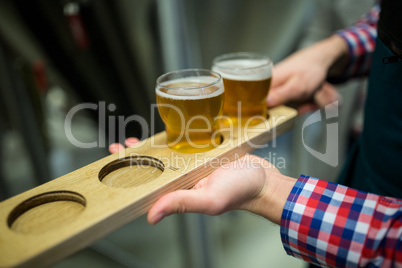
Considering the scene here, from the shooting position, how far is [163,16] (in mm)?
1025

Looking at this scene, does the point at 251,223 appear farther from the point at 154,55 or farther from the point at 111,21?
the point at 111,21

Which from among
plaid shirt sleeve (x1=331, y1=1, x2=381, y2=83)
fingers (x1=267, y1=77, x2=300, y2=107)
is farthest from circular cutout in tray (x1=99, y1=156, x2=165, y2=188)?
plaid shirt sleeve (x1=331, y1=1, x2=381, y2=83)

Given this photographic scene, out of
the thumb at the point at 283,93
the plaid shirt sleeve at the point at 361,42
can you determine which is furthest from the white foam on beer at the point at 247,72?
the plaid shirt sleeve at the point at 361,42

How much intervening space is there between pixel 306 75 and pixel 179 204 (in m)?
0.61

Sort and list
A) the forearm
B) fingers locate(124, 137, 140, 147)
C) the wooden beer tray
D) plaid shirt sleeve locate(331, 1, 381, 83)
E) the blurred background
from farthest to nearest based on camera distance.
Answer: the blurred background < plaid shirt sleeve locate(331, 1, 381, 83) < fingers locate(124, 137, 140, 147) < the forearm < the wooden beer tray

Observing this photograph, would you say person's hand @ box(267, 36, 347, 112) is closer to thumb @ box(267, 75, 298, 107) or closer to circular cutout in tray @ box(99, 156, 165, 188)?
thumb @ box(267, 75, 298, 107)

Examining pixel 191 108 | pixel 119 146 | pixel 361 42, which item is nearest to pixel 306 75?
pixel 361 42

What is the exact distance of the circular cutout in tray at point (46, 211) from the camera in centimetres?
53

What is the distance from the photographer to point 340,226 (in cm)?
58

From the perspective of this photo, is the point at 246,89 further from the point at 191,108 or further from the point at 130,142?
the point at 130,142

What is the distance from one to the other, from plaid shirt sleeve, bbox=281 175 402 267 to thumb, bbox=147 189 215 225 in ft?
0.49

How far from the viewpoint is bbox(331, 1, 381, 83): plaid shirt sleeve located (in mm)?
1068

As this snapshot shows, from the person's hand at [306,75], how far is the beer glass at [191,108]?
0.26 meters

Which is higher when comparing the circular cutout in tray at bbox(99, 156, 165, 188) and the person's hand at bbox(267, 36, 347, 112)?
the person's hand at bbox(267, 36, 347, 112)
